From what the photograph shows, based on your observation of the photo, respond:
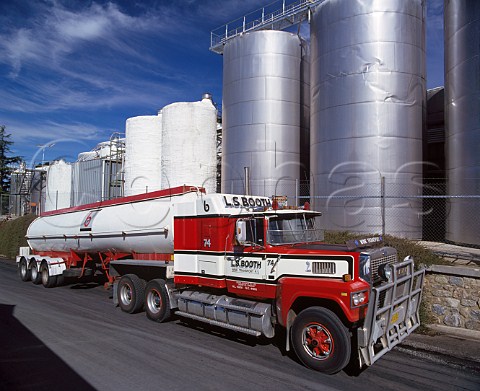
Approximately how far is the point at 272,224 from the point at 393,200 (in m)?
9.58

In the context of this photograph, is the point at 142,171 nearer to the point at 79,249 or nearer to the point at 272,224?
the point at 79,249

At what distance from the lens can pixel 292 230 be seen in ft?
26.1

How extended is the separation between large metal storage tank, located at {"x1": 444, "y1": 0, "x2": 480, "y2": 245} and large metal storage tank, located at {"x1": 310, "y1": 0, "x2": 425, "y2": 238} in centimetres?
156

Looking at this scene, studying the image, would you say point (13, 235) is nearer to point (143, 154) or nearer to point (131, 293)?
point (143, 154)

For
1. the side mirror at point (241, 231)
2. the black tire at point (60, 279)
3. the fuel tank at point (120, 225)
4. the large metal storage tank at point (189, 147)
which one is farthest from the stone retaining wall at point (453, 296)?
the large metal storage tank at point (189, 147)

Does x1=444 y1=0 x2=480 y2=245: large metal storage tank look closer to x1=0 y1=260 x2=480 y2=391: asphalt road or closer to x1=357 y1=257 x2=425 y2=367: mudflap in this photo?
x1=357 y1=257 x2=425 y2=367: mudflap

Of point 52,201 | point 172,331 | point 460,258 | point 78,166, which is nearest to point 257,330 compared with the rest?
point 172,331

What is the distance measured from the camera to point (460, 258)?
1004 cm

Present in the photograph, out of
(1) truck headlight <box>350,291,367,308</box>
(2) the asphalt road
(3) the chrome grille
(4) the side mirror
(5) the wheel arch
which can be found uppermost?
(4) the side mirror

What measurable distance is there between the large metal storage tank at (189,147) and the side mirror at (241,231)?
57.8 feet

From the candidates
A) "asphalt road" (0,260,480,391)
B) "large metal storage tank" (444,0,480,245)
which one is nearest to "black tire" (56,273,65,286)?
"asphalt road" (0,260,480,391)

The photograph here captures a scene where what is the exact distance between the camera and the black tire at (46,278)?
1473 cm

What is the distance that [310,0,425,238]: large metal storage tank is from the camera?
51.0 feet

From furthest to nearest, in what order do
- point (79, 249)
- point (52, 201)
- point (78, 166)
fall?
point (52, 201)
point (78, 166)
point (79, 249)
